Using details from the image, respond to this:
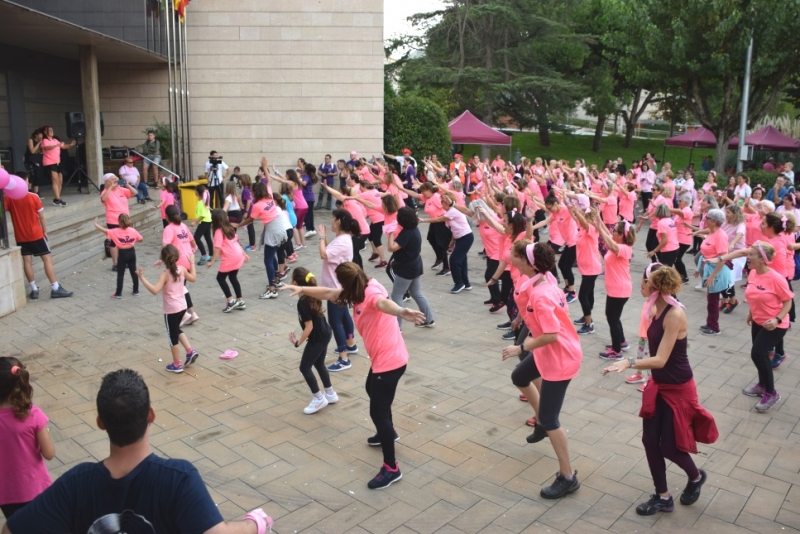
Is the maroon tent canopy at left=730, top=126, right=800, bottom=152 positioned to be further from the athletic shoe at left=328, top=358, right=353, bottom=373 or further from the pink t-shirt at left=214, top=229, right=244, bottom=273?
A: the athletic shoe at left=328, top=358, right=353, bottom=373

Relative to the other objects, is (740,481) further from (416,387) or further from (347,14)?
(347,14)

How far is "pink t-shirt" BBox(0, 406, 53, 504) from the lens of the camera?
360 cm

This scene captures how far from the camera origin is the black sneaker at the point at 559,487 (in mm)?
4965

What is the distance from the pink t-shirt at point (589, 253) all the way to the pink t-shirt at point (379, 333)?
412 cm

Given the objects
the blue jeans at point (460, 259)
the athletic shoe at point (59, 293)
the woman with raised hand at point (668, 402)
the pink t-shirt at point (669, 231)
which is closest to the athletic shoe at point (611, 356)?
the pink t-shirt at point (669, 231)

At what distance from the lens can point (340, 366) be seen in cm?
758

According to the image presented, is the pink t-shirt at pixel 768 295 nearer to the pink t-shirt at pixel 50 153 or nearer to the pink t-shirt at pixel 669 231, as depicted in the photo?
the pink t-shirt at pixel 669 231

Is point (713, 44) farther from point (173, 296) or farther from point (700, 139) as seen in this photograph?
point (173, 296)

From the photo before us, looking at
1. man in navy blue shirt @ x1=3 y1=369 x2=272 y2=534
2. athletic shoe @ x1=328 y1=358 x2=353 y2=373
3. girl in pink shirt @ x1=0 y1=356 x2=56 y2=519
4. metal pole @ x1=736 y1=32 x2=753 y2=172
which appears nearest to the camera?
man in navy blue shirt @ x1=3 y1=369 x2=272 y2=534

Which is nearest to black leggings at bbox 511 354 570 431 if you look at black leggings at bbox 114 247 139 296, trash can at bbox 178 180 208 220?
black leggings at bbox 114 247 139 296

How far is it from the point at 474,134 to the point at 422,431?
61.8ft

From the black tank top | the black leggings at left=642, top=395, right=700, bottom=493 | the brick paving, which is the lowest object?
the brick paving

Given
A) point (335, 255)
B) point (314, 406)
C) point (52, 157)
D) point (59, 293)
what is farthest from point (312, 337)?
point (52, 157)

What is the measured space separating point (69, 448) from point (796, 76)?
2842cm
